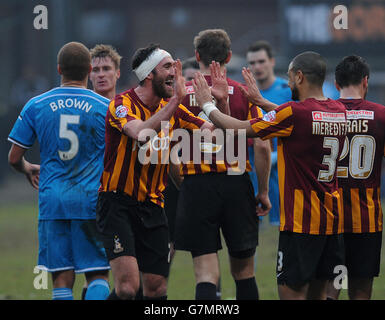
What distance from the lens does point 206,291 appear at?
22.6ft

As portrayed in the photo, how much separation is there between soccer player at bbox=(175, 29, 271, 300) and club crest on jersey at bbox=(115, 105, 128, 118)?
3.04 ft

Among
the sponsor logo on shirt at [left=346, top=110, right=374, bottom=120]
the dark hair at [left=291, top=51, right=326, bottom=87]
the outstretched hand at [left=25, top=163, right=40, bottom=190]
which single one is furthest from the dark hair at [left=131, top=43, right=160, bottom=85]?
the sponsor logo on shirt at [left=346, top=110, right=374, bottom=120]

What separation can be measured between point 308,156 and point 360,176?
77 centimetres

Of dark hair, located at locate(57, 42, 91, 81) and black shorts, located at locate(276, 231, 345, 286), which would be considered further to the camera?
dark hair, located at locate(57, 42, 91, 81)

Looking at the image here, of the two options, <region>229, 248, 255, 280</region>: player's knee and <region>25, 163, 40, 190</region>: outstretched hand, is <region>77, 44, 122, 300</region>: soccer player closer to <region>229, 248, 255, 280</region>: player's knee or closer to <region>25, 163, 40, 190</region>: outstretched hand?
<region>25, 163, 40, 190</region>: outstretched hand

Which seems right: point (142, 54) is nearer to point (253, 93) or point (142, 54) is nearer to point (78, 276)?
point (253, 93)

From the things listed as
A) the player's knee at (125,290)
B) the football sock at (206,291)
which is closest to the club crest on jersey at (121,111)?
the player's knee at (125,290)

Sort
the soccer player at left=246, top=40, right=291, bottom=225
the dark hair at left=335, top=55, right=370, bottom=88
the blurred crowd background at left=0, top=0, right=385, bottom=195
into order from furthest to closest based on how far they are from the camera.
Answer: the blurred crowd background at left=0, top=0, right=385, bottom=195
the soccer player at left=246, top=40, right=291, bottom=225
the dark hair at left=335, top=55, right=370, bottom=88

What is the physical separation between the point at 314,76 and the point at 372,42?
1860 centimetres

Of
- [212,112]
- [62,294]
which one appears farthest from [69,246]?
[212,112]

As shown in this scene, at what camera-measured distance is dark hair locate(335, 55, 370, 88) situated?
686 cm

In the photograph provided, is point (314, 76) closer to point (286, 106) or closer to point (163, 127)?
point (286, 106)

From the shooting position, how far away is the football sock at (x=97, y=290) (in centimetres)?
681

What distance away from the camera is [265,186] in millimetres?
7316
